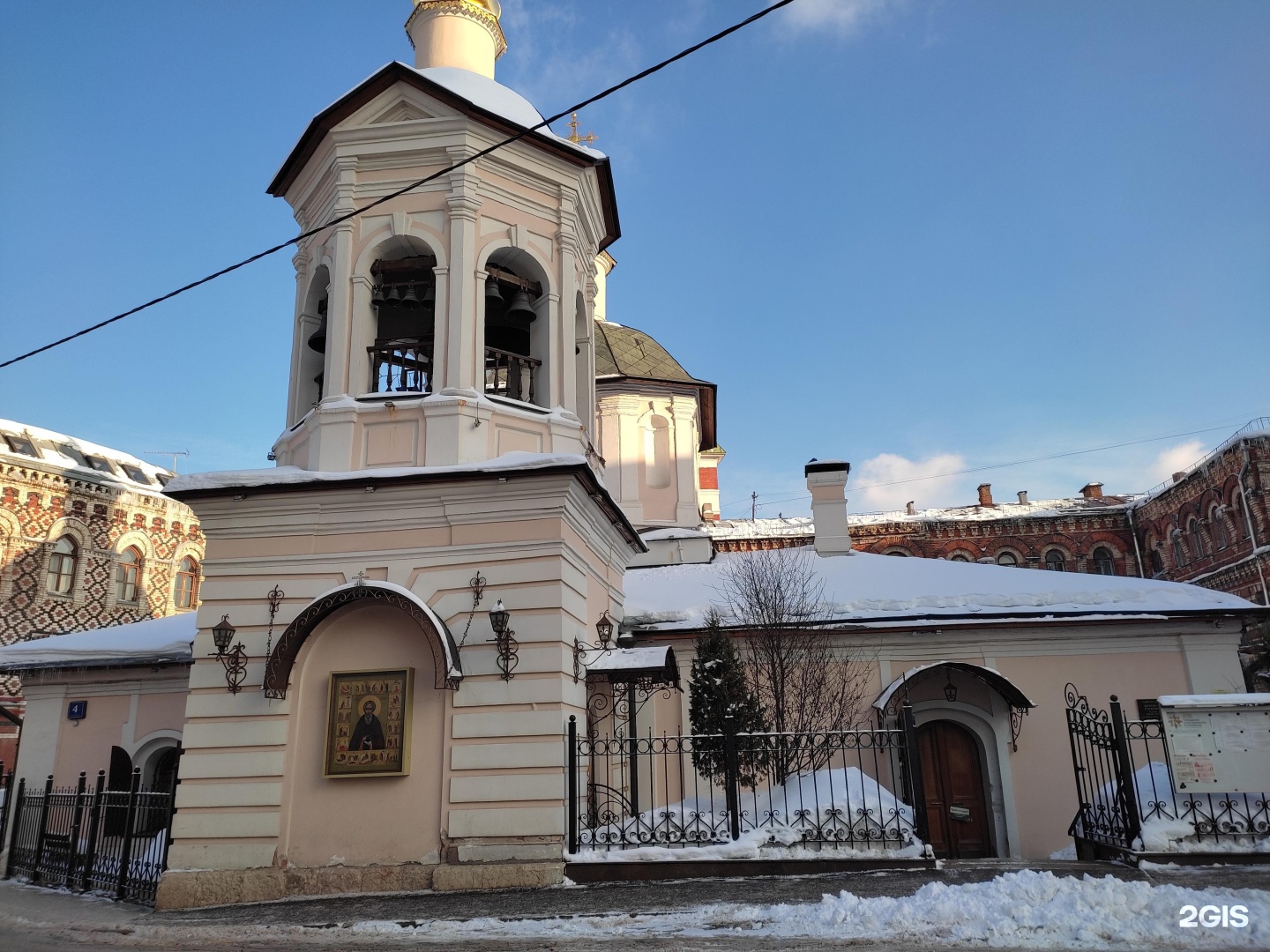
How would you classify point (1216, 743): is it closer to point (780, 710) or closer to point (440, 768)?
point (780, 710)

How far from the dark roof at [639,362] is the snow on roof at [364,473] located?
11.7m

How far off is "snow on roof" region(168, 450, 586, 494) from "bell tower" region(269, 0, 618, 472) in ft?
1.27

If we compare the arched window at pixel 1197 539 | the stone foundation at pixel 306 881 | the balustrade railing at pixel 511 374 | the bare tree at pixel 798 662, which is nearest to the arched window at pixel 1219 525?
the arched window at pixel 1197 539

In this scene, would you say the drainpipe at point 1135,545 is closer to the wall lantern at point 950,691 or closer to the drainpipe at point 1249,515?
the drainpipe at point 1249,515

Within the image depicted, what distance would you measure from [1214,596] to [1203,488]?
25.2 m

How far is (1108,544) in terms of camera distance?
40656 millimetres

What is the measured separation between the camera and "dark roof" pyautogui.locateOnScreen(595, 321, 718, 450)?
21.9 meters

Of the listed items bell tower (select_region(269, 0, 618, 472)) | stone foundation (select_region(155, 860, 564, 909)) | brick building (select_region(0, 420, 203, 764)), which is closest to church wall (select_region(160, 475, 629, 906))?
stone foundation (select_region(155, 860, 564, 909))

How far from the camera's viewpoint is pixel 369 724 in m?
9.55

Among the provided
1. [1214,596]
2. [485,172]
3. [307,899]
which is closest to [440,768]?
[307,899]

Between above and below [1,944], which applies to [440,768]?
above

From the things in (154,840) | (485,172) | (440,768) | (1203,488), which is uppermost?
(1203,488)

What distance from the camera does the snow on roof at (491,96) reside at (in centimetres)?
1186

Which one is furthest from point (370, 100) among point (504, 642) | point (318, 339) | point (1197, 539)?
point (1197, 539)
